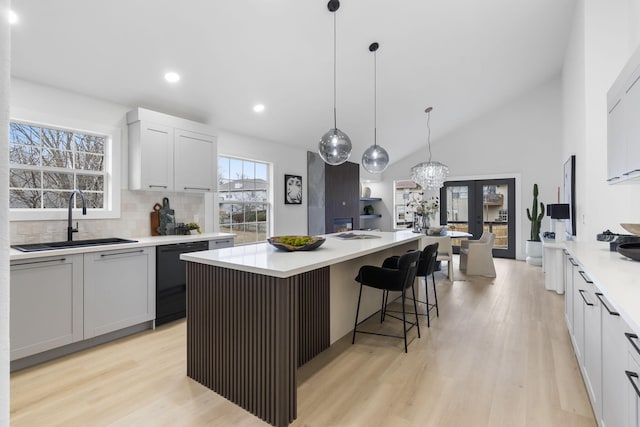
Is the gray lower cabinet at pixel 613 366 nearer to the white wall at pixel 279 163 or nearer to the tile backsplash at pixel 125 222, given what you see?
the tile backsplash at pixel 125 222

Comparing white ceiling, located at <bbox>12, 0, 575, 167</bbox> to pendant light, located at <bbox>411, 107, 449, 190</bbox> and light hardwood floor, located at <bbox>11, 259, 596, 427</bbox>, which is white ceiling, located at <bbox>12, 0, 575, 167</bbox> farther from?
light hardwood floor, located at <bbox>11, 259, 596, 427</bbox>

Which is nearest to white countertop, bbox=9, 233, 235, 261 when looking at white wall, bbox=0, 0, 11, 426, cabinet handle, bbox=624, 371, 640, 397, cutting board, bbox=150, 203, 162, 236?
cutting board, bbox=150, 203, 162, 236

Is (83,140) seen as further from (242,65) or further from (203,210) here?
(242,65)

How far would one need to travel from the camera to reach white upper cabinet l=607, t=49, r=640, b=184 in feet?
6.27

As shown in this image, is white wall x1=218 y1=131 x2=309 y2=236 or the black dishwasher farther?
white wall x1=218 y1=131 x2=309 y2=236

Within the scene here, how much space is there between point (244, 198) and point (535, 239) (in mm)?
5910

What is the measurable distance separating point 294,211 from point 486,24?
3.89 metres

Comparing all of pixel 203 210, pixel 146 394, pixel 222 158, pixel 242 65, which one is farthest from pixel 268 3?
pixel 146 394

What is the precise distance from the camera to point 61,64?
9.73 ft

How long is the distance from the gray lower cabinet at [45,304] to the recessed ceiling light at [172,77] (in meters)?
1.95

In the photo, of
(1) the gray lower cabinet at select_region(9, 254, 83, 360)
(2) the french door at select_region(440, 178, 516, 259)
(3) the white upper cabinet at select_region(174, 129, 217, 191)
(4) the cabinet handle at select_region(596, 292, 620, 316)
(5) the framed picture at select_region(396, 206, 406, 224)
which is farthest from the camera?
(5) the framed picture at select_region(396, 206, 406, 224)

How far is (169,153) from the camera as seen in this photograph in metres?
3.79

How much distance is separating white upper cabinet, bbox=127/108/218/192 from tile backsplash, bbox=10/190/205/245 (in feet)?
0.80

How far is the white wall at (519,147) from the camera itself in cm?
712
